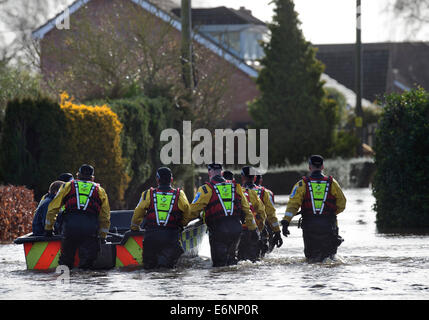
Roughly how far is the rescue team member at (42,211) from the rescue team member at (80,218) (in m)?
0.59

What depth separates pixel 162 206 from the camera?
14.8 metres

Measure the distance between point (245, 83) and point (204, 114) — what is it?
686 inches

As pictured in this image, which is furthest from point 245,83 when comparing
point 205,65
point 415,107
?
point 415,107

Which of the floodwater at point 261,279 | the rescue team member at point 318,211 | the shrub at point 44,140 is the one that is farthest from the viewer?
the shrub at point 44,140

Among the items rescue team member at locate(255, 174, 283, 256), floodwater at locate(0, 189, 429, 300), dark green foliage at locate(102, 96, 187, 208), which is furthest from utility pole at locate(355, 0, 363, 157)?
rescue team member at locate(255, 174, 283, 256)

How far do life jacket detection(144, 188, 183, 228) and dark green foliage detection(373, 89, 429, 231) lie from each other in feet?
26.4

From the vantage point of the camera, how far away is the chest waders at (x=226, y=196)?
49.8ft

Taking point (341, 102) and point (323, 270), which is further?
point (341, 102)

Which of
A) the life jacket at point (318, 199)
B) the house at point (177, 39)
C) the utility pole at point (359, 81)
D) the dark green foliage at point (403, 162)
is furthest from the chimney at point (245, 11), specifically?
the life jacket at point (318, 199)

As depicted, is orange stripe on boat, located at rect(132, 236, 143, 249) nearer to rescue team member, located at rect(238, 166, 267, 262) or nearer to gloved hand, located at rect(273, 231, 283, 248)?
rescue team member, located at rect(238, 166, 267, 262)

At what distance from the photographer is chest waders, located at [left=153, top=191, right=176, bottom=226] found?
1483 cm

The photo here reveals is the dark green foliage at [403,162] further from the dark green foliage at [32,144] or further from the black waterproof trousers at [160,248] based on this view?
the black waterproof trousers at [160,248]
